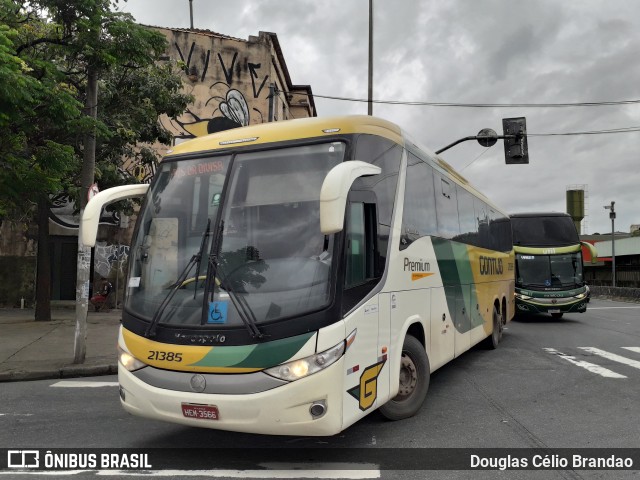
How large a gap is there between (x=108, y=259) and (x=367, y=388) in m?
16.9

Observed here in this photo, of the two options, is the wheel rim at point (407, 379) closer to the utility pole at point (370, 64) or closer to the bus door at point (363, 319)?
the bus door at point (363, 319)

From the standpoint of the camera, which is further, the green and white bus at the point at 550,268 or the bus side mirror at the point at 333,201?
the green and white bus at the point at 550,268

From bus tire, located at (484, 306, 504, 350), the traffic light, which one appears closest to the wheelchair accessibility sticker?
bus tire, located at (484, 306, 504, 350)

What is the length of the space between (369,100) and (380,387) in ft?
51.5

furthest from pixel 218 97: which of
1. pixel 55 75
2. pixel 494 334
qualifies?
pixel 494 334

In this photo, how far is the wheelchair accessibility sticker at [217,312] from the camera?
14.0 ft

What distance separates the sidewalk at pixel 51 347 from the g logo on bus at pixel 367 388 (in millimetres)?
6123

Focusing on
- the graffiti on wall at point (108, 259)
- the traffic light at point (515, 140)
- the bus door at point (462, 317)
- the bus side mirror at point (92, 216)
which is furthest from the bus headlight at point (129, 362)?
the traffic light at point (515, 140)

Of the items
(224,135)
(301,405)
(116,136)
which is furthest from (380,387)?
(116,136)

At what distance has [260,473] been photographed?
434cm

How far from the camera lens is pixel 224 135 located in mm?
5371

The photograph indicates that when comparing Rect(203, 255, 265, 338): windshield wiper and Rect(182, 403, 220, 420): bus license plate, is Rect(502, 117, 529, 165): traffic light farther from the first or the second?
Rect(182, 403, 220, 420): bus license plate

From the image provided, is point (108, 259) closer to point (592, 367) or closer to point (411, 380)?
point (411, 380)

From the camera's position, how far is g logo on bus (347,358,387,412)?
4.52 meters
